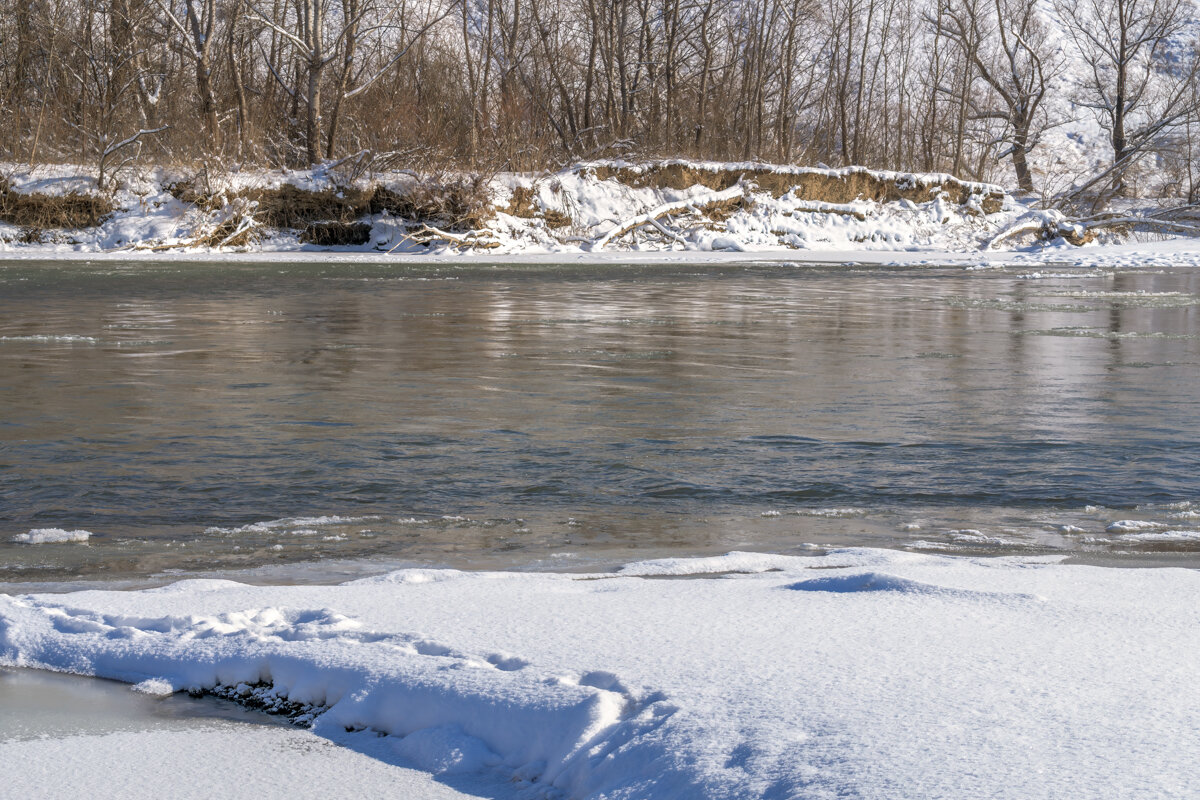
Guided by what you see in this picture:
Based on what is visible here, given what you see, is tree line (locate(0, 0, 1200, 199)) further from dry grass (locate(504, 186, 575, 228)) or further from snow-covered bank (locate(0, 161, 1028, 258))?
dry grass (locate(504, 186, 575, 228))

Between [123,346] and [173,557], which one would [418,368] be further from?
[173,557]

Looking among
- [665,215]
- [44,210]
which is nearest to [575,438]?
[44,210]

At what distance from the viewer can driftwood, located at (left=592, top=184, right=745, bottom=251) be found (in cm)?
2746

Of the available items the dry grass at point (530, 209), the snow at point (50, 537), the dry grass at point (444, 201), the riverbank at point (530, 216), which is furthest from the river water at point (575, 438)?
the dry grass at point (530, 209)

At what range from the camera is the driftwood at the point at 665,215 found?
27.5m

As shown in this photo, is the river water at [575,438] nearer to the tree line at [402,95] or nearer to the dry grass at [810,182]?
the tree line at [402,95]

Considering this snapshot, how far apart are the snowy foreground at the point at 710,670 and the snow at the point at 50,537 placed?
0.96 meters

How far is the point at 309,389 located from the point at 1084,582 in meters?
5.27

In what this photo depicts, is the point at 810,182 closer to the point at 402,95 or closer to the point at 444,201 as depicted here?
the point at 444,201

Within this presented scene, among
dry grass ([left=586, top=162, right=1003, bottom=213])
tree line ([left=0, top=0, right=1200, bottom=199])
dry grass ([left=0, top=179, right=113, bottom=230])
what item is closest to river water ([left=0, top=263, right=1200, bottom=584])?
dry grass ([left=0, top=179, right=113, bottom=230])

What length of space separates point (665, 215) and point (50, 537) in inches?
1005

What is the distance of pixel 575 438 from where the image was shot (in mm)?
6070

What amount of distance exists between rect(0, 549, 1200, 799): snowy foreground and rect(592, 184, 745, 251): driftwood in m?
24.2

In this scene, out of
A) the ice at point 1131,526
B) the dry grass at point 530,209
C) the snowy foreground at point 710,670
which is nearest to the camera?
the snowy foreground at point 710,670
